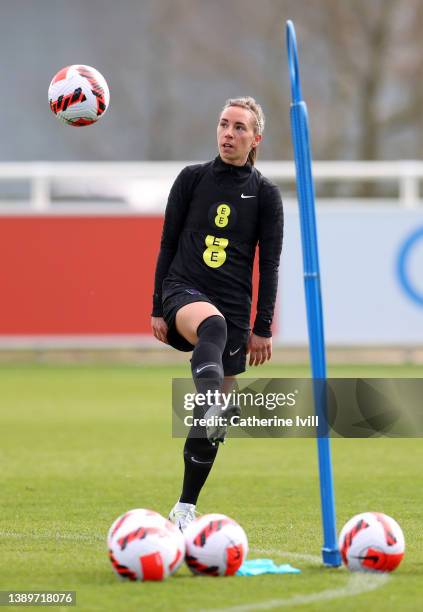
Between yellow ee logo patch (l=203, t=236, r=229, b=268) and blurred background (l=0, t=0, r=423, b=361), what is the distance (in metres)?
12.9

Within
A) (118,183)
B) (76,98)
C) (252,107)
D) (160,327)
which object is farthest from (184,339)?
(118,183)

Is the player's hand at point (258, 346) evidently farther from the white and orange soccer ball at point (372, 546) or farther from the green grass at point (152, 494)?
the white and orange soccer ball at point (372, 546)

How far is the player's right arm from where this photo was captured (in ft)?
25.5

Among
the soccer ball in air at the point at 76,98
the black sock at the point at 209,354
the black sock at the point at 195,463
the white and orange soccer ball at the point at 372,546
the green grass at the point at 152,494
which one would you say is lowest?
the green grass at the point at 152,494

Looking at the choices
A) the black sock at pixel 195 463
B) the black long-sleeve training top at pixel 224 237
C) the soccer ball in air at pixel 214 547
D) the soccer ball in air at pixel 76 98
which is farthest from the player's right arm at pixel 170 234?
the soccer ball in air at pixel 214 547

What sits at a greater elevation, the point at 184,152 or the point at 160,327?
the point at 184,152

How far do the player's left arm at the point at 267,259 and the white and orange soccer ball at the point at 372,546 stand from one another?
1458mm

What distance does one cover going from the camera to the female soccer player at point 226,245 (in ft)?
25.2

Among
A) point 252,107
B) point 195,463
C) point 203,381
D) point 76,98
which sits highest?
point 76,98

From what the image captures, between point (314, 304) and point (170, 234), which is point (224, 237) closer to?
point (170, 234)

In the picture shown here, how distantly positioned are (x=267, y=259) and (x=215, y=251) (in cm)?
29

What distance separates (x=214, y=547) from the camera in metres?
6.46

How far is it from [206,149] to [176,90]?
7.52 feet

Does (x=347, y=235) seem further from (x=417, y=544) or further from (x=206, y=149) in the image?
(x=206, y=149)
